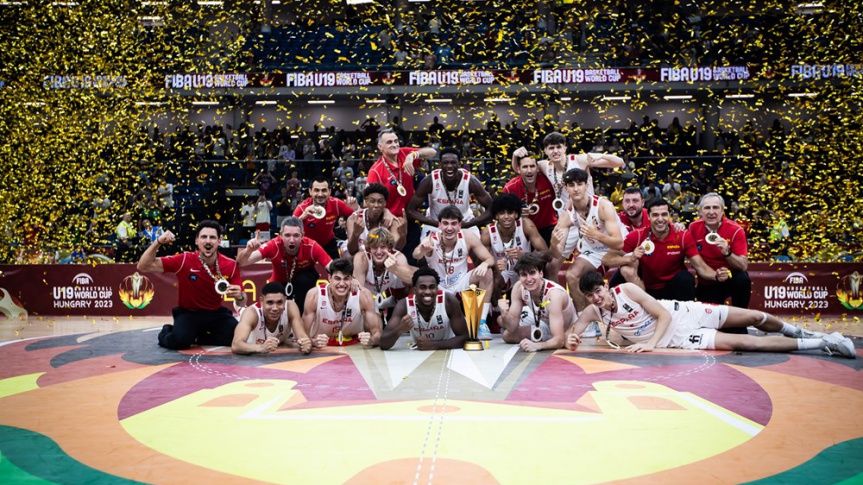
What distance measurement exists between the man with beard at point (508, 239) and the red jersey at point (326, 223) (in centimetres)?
192

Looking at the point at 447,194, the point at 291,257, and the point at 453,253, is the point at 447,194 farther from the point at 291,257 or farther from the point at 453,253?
the point at 291,257

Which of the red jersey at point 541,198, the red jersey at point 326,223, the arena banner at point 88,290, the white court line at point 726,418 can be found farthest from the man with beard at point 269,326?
the arena banner at point 88,290

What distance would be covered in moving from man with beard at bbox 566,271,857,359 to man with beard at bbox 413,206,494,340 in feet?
5.16

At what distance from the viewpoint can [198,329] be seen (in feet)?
26.3

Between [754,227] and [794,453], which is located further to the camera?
[754,227]

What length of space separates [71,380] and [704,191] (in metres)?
15.6

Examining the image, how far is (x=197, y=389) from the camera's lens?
5.52 meters

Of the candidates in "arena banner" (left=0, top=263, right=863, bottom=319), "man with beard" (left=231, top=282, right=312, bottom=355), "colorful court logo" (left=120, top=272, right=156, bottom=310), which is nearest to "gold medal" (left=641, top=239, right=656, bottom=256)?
"man with beard" (left=231, top=282, right=312, bottom=355)

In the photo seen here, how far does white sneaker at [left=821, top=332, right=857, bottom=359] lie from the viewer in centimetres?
686

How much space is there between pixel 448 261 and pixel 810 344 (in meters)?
3.91

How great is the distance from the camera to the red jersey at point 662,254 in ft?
26.8

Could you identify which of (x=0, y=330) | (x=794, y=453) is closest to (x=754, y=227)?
(x=794, y=453)

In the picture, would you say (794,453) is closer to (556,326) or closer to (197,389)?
Answer: (556,326)

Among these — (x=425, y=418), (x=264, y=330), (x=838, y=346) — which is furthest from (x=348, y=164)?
(x=425, y=418)
